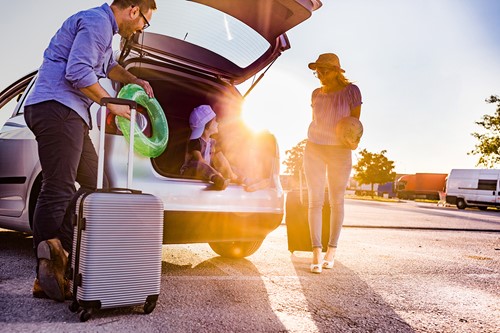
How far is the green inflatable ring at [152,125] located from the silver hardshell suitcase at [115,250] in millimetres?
387

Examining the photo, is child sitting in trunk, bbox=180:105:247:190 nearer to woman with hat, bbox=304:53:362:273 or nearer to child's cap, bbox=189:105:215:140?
child's cap, bbox=189:105:215:140

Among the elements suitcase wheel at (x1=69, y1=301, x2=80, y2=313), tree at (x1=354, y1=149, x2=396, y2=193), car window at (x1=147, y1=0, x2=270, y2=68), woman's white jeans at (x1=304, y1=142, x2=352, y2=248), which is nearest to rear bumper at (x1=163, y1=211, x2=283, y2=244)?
woman's white jeans at (x1=304, y1=142, x2=352, y2=248)

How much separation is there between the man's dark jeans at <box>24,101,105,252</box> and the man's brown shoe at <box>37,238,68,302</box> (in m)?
0.12

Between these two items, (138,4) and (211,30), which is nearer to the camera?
(138,4)

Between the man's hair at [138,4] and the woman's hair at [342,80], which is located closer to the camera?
the man's hair at [138,4]

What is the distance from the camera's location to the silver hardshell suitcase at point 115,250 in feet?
7.21

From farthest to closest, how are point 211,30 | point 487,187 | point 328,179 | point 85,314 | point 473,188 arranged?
point 473,188 < point 487,187 < point 328,179 < point 211,30 < point 85,314

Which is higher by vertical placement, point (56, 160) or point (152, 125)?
point (152, 125)

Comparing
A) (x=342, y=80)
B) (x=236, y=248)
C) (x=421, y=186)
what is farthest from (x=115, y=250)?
(x=421, y=186)

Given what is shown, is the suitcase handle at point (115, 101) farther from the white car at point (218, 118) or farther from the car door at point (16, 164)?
the car door at point (16, 164)

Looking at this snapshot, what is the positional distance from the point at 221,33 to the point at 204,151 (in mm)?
1041

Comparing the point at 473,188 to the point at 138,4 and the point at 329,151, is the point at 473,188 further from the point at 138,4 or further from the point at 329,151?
the point at 138,4

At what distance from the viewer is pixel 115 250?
88.8 inches

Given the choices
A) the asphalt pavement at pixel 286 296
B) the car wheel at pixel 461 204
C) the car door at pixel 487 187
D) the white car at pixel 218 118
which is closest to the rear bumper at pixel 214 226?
the white car at pixel 218 118
